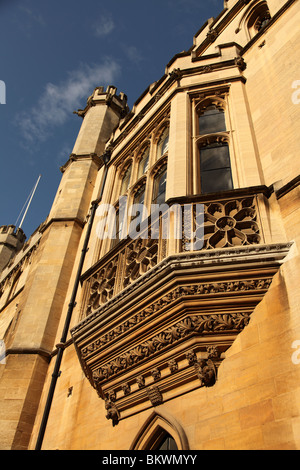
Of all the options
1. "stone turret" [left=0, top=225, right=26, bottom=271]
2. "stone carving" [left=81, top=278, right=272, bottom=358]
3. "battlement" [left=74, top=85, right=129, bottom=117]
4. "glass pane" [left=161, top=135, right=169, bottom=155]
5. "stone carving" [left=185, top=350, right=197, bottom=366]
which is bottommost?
"stone carving" [left=185, top=350, right=197, bottom=366]

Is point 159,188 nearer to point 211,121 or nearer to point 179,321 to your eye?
point 211,121

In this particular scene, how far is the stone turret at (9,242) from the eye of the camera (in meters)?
24.2

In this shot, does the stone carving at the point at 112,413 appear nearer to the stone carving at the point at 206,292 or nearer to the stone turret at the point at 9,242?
the stone carving at the point at 206,292

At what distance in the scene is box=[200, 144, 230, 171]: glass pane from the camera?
672cm

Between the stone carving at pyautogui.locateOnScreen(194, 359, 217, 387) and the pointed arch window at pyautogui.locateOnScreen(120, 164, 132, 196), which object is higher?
the pointed arch window at pyautogui.locateOnScreen(120, 164, 132, 196)

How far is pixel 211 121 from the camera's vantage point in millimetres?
7660

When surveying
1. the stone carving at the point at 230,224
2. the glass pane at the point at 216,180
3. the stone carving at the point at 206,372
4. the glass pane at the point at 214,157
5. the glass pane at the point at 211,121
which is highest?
the glass pane at the point at 211,121

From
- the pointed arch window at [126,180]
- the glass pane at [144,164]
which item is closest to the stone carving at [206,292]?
the glass pane at [144,164]

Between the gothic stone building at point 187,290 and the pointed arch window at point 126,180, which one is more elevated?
the pointed arch window at point 126,180

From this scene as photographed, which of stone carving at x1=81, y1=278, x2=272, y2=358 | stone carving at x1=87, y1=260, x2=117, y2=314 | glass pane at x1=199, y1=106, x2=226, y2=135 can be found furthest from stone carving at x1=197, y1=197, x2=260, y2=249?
glass pane at x1=199, y1=106, x2=226, y2=135

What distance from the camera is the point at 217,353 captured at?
4.40 metres

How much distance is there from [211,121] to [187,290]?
3.97 meters

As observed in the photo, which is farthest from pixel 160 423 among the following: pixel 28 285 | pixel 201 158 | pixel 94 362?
pixel 28 285

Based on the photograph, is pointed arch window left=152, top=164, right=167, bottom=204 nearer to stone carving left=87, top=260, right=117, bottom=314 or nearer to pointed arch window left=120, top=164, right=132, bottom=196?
stone carving left=87, top=260, right=117, bottom=314
